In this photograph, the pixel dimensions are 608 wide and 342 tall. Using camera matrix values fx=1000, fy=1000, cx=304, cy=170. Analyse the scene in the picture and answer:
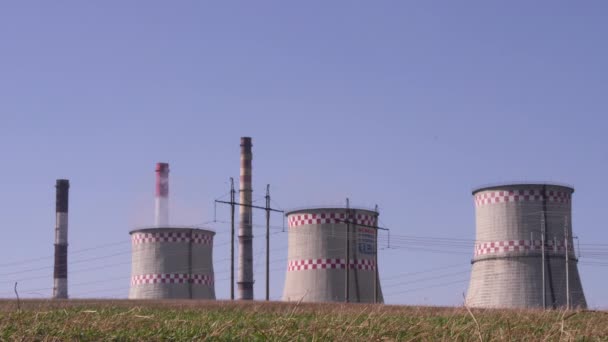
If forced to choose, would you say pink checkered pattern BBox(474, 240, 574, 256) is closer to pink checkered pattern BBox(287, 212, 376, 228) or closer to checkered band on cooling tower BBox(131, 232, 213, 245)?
pink checkered pattern BBox(287, 212, 376, 228)

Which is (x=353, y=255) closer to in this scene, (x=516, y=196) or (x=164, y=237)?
(x=516, y=196)

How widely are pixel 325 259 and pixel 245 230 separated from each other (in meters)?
5.76

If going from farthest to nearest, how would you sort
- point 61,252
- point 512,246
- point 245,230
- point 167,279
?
point 61,252, point 167,279, point 245,230, point 512,246

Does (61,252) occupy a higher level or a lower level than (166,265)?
higher

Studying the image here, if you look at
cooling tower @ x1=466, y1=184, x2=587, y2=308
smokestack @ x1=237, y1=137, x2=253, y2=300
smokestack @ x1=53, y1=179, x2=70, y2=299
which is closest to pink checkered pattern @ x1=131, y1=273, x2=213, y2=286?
smokestack @ x1=237, y1=137, x2=253, y2=300

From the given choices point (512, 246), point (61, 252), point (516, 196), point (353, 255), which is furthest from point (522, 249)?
point (61, 252)

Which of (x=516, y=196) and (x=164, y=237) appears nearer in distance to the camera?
(x=516, y=196)

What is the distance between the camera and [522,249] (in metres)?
36.2

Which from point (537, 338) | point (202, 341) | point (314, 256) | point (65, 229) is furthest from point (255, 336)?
point (65, 229)

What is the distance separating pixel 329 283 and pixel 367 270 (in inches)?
94.3

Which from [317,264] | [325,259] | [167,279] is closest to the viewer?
[325,259]

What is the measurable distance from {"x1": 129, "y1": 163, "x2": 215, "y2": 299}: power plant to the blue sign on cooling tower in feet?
31.2

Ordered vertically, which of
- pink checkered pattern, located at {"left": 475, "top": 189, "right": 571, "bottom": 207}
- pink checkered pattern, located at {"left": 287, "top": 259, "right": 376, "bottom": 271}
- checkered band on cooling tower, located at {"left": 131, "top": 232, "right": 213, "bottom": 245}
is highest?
pink checkered pattern, located at {"left": 475, "top": 189, "right": 571, "bottom": 207}

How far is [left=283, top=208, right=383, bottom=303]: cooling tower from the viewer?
3984 cm
